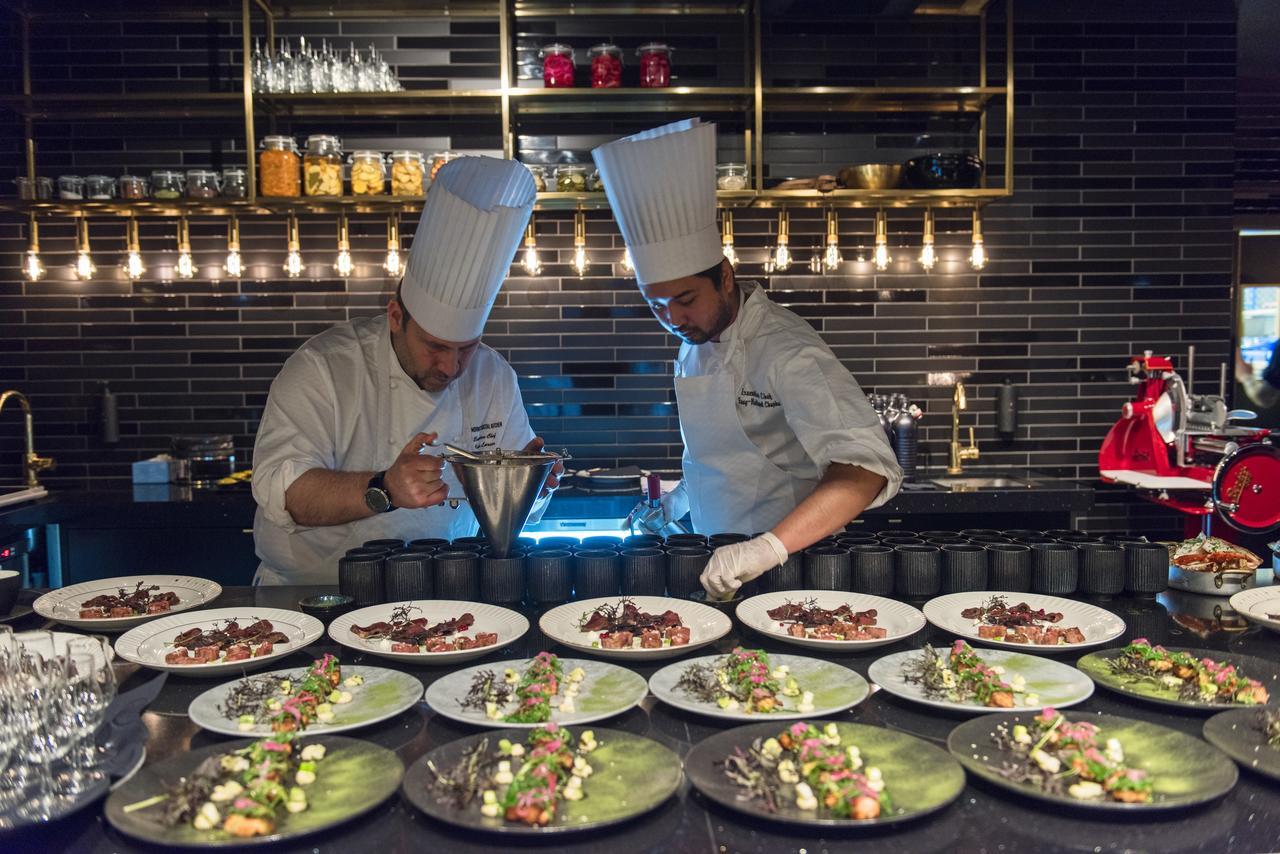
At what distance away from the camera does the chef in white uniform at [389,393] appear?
2584mm

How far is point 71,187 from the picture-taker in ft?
14.4

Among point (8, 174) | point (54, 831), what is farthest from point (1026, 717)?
point (8, 174)

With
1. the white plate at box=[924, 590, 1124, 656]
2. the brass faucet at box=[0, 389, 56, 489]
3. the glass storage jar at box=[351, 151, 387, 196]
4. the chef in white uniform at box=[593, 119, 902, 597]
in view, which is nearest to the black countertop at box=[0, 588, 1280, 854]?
the white plate at box=[924, 590, 1124, 656]

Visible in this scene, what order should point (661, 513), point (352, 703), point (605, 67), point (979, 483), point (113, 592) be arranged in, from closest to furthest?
point (352, 703), point (113, 592), point (661, 513), point (605, 67), point (979, 483)

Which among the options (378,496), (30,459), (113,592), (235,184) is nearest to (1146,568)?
(378,496)

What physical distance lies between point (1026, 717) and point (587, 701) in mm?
650

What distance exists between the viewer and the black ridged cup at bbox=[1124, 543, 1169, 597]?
2199mm

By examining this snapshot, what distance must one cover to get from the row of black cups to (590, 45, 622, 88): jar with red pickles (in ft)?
9.14

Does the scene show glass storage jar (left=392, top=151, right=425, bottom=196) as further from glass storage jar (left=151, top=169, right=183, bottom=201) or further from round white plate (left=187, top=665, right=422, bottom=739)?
round white plate (left=187, top=665, right=422, bottom=739)

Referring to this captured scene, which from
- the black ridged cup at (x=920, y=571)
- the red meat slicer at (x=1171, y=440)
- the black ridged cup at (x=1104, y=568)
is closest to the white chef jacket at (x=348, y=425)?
the black ridged cup at (x=920, y=571)

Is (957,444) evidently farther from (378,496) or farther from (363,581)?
(363,581)

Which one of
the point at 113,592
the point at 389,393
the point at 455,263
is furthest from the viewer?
the point at 389,393

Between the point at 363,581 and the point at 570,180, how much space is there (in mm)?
2567

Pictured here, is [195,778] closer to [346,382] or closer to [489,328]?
[346,382]
